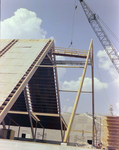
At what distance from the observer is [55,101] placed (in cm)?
3678

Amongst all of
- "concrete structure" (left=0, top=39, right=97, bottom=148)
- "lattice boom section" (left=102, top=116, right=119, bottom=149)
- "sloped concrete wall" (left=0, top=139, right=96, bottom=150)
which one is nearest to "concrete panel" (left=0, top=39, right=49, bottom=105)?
"concrete structure" (left=0, top=39, right=97, bottom=148)

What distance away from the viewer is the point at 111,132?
17359mm

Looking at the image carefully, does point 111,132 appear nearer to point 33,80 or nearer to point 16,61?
point 16,61

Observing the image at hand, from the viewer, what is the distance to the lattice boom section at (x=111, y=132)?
1683 centimetres

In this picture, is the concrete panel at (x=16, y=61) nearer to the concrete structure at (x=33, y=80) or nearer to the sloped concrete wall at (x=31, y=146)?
the concrete structure at (x=33, y=80)

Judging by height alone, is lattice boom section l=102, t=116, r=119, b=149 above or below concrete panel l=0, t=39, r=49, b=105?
below

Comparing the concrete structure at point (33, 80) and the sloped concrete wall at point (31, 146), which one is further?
the concrete structure at point (33, 80)

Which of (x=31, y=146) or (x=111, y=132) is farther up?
(x=111, y=132)

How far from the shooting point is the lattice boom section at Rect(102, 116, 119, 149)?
16.8m

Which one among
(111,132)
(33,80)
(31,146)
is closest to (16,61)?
(33,80)

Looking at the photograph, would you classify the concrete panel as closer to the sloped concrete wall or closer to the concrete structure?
the concrete structure

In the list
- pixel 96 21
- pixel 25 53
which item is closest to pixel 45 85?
pixel 25 53

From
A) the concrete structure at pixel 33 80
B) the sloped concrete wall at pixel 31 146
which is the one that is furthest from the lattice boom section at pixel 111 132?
the sloped concrete wall at pixel 31 146

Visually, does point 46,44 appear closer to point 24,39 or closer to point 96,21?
point 24,39
